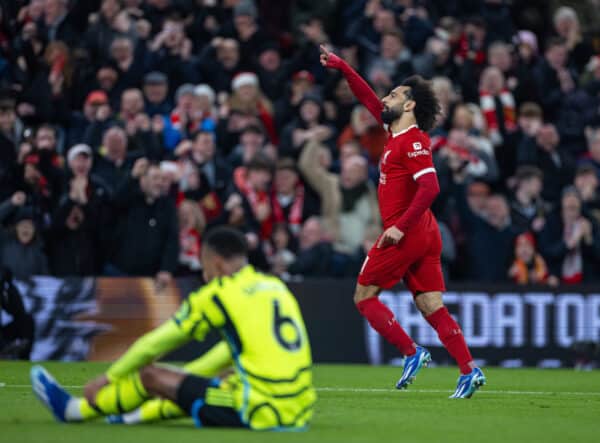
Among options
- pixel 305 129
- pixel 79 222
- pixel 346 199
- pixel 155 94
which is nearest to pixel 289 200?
pixel 346 199

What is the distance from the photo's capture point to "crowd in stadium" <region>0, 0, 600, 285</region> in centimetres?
1557

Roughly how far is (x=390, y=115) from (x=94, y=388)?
4158mm

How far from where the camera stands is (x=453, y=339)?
10.5 metres

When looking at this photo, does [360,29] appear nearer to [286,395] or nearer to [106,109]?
[106,109]

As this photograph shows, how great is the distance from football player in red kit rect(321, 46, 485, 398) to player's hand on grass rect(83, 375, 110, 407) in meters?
3.58

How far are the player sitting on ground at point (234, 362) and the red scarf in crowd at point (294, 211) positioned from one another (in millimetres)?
9195

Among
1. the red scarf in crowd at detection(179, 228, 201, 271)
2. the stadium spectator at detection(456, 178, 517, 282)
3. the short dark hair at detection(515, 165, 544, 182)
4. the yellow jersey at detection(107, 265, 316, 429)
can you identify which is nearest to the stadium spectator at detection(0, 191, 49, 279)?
the red scarf in crowd at detection(179, 228, 201, 271)

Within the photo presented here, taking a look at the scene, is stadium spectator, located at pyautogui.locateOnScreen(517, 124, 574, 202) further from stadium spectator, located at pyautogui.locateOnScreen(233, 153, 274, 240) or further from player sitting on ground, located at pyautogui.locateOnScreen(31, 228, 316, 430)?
player sitting on ground, located at pyautogui.locateOnScreen(31, 228, 316, 430)

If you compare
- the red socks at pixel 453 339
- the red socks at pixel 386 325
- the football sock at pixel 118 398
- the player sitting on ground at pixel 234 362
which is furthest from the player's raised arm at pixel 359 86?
the football sock at pixel 118 398

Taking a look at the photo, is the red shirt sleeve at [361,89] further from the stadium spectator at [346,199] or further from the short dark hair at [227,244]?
the stadium spectator at [346,199]

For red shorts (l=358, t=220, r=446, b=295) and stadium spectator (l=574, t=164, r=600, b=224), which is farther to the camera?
stadium spectator (l=574, t=164, r=600, b=224)

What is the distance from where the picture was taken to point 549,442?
7559mm

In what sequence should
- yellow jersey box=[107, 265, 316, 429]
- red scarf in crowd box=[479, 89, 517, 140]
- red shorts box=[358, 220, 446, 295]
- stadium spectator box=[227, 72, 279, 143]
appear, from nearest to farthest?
yellow jersey box=[107, 265, 316, 429], red shorts box=[358, 220, 446, 295], stadium spectator box=[227, 72, 279, 143], red scarf in crowd box=[479, 89, 517, 140]

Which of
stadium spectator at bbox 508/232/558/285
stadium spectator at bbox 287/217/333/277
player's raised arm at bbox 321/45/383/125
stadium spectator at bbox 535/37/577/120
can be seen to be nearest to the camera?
player's raised arm at bbox 321/45/383/125
